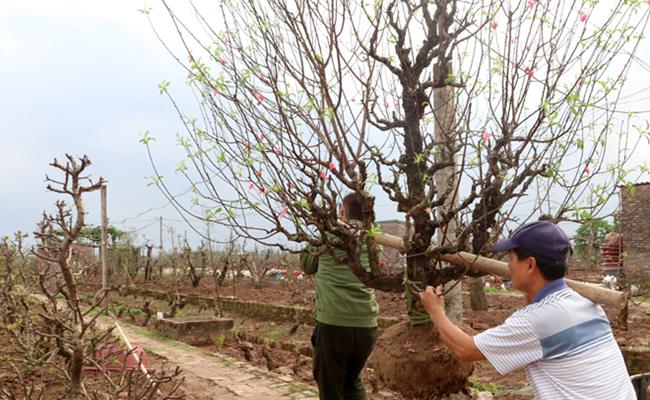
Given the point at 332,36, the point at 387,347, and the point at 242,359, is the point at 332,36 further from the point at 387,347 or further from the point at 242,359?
the point at 242,359

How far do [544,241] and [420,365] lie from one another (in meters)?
1.33

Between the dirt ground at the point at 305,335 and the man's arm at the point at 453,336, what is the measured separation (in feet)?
11.4

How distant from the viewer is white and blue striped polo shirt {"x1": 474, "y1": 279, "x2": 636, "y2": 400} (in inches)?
80.4

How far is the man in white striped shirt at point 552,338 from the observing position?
2.05m

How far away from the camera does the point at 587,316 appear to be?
2.11m

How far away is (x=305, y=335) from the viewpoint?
10234 millimetres

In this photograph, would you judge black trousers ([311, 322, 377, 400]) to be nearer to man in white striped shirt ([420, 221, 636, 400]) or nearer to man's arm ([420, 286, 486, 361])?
man's arm ([420, 286, 486, 361])

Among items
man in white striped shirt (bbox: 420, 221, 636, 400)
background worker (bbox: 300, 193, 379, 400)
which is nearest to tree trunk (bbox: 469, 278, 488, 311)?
background worker (bbox: 300, 193, 379, 400)

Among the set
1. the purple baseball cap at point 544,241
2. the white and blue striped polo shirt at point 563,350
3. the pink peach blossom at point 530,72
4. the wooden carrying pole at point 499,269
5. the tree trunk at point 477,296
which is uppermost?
the pink peach blossom at point 530,72

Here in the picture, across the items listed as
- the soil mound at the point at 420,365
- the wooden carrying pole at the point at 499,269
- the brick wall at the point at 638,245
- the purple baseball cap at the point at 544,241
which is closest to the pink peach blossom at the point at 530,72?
the wooden carrying pole at the point at 499,269

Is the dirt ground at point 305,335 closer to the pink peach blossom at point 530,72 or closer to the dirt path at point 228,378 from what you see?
the dirt path at point 228,378

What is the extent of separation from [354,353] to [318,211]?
1254 millimetres

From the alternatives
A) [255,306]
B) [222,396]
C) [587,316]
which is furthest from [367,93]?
[255,306]

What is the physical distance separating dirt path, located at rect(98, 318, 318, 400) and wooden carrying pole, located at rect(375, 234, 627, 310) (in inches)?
107
